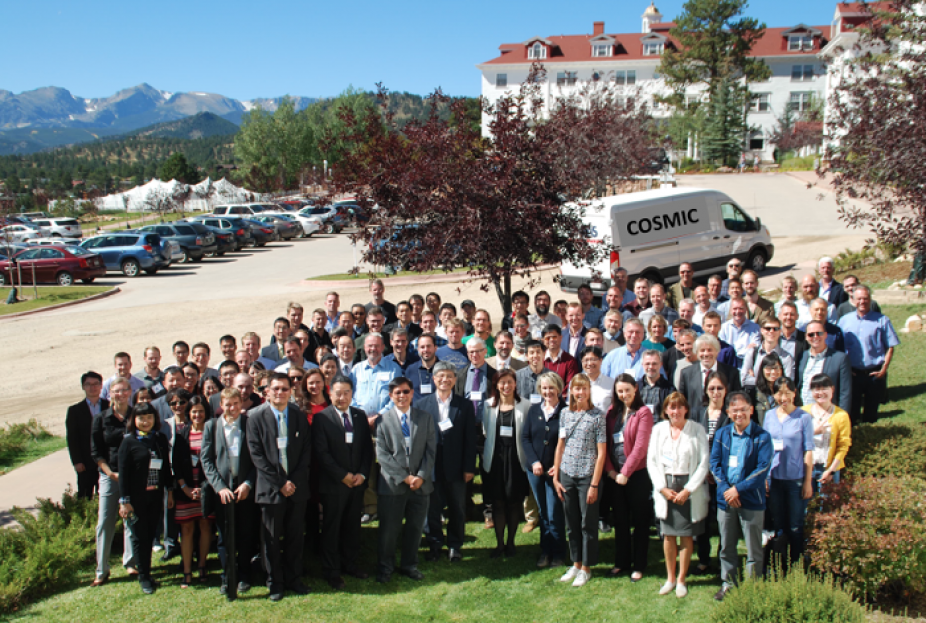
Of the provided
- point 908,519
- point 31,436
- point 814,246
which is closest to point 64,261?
point 31,436

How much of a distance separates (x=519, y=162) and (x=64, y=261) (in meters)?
23.5

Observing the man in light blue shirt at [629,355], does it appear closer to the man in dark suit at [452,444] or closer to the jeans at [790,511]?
the man in dark suit at [452,444]

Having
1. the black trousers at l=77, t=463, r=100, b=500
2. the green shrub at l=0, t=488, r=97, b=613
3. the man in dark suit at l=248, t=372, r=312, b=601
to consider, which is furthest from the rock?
the green shrub at l=0, t=488, r=97, b=613

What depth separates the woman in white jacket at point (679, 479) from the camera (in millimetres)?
5621

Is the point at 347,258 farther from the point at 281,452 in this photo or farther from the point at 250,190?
the point at 250,190

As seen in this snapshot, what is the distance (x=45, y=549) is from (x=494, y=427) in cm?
415

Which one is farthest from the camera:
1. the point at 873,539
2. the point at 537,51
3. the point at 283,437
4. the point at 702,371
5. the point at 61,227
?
the point at 537,51

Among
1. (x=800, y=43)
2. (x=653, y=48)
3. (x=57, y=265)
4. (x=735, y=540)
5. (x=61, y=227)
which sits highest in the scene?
(x=653, y=48)

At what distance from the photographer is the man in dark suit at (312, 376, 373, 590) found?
6141 mm

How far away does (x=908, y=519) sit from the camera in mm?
5215

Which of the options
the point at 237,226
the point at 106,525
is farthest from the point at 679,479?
the point at 237,226

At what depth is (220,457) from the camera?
5.97 metres

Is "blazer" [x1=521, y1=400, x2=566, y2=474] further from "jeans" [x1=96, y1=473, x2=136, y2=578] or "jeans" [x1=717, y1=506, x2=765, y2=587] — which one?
"jeans" [x1=96, y1=473, x2=136, y2=578]

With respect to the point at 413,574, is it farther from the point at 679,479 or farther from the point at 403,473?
the point at 679,479
